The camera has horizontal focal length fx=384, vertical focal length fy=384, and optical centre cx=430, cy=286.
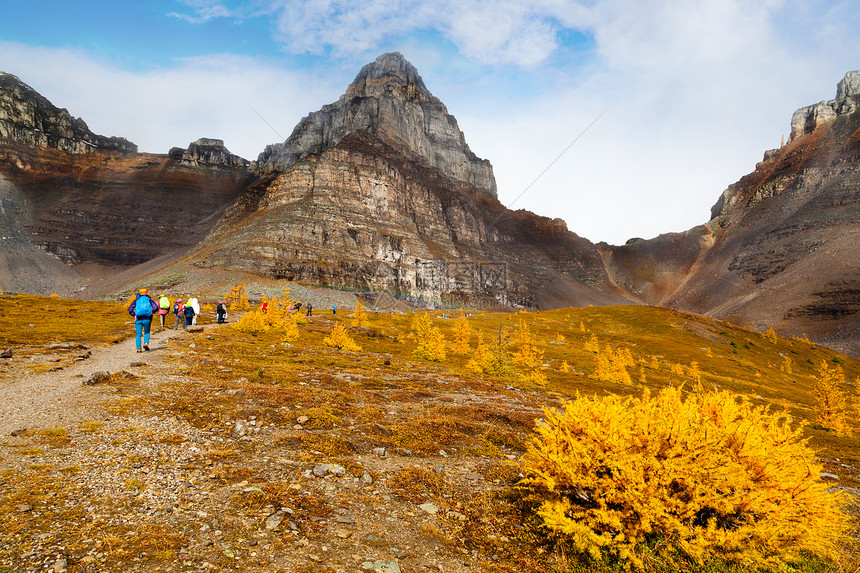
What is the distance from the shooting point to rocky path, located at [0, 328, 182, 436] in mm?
7406

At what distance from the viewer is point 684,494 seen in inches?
206

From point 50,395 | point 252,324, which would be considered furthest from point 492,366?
point 50,395

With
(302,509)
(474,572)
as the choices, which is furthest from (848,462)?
(302,509)

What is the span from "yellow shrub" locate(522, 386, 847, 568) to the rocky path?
921 centimetres

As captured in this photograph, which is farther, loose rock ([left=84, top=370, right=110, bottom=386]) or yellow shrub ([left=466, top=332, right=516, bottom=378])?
yellow shrub ([left=466, top=332, right=516, bottom=378])

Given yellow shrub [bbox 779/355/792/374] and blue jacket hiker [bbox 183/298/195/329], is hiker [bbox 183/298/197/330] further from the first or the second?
yellow shrub [bbox 779/355/792/374]

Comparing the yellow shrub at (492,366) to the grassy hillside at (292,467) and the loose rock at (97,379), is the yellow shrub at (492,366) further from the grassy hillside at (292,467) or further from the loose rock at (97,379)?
the loose rock at (97,379)

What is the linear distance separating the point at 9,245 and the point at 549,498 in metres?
247

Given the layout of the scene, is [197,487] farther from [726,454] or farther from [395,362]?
[395,362]

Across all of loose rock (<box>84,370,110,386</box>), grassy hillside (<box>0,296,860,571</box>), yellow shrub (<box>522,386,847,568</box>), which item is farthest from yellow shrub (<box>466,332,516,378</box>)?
yellow shrub (<box>522,386,847,568</box>)

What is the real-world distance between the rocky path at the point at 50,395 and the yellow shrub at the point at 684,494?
921 cm

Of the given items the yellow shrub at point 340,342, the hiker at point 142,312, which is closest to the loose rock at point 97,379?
the hiker at point 142,312

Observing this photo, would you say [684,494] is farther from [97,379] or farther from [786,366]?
[786,366]

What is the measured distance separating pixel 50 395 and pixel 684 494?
43.5 feet
